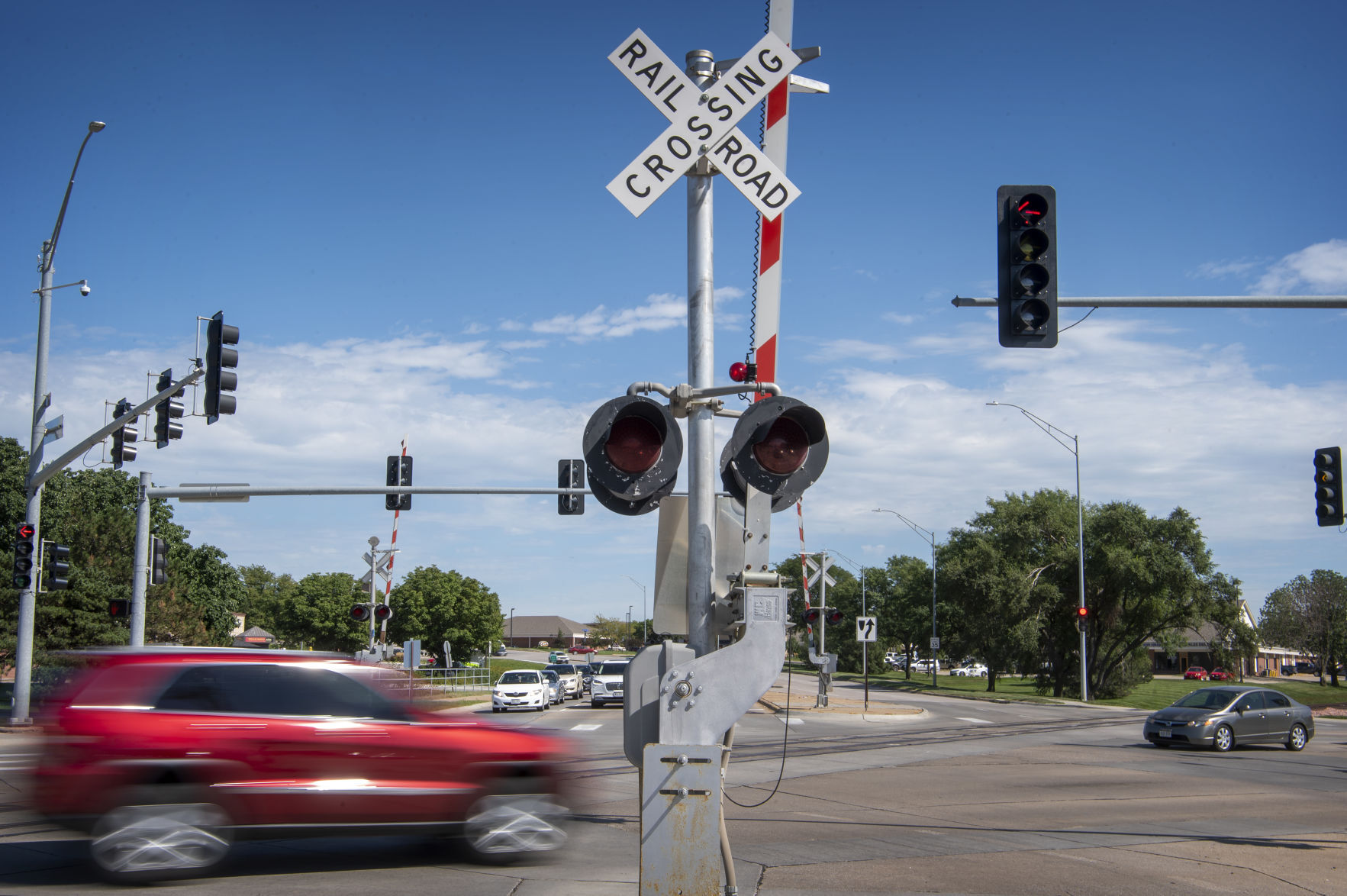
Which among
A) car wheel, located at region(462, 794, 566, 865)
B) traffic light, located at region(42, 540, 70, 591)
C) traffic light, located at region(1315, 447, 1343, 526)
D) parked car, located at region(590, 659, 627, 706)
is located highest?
traffic light, located at region(1315, 447, 1343, 526)

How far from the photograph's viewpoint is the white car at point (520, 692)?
35188mm

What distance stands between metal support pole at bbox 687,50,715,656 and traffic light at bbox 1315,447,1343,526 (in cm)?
1554

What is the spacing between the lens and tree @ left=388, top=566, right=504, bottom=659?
311ft

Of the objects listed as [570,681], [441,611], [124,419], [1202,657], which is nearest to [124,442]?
[124,419]

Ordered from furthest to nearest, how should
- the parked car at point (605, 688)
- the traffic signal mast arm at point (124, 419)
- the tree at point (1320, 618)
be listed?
the tree at point (1320, 618)
the parked car at point (605, 688)
the traffic signal mast arm at point (124, 419)

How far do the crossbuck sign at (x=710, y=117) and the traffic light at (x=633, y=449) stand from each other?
0.94 m

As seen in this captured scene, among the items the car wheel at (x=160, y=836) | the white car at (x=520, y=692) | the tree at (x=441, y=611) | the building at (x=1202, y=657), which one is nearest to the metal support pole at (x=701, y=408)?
the car wheel at (x=160, y=836)

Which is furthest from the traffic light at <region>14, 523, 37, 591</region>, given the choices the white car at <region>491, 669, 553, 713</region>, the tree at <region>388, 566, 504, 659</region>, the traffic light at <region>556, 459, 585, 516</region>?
the tree at <region>388, 566, 504, 659</region>

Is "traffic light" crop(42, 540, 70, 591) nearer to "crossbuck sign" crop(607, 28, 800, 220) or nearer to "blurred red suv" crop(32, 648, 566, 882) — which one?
"blurred red suv" crop(32, 648, 566, 882)

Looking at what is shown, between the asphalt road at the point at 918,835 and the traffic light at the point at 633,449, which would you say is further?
the asphalt road at the point at 918,835

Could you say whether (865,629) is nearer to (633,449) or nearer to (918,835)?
(918,835)

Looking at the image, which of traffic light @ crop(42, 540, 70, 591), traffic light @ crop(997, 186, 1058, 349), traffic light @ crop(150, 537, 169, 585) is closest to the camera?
traffic light @ crop(997, 186, 1058, 349)

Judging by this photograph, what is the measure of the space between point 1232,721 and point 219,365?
21.2 m

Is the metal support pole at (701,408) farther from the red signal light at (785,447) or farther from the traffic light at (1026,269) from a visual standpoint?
the traffic light at (1026,269)
